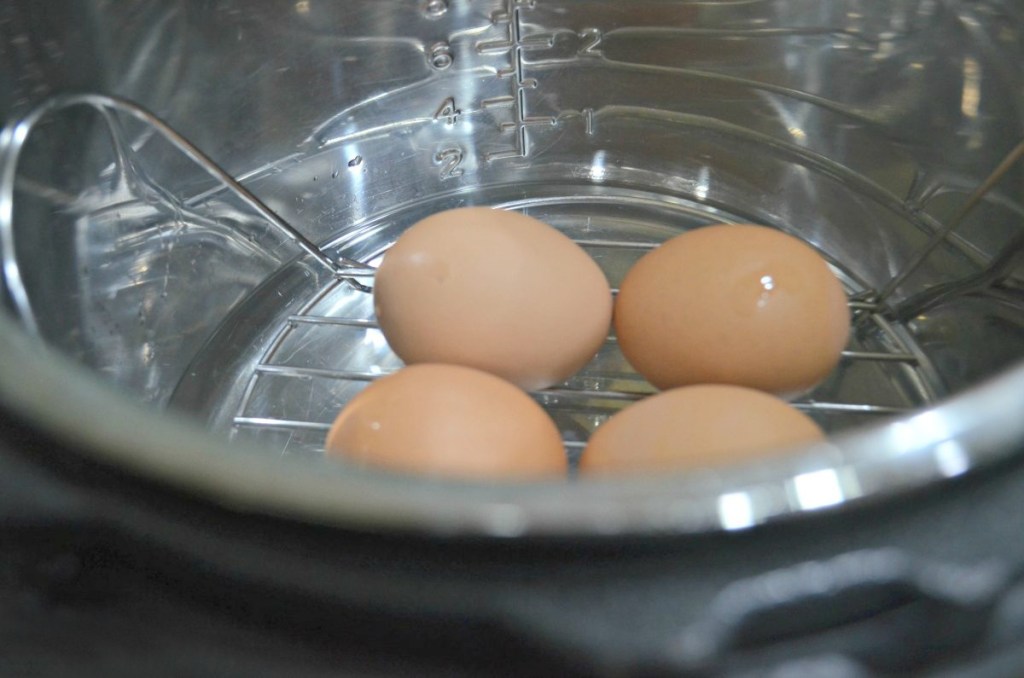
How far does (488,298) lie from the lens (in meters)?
0.64

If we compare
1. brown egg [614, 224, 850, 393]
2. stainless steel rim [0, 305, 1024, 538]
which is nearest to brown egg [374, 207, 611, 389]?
brown egg [614, 224, 850, 393]

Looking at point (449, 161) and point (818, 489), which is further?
point (449, 161)

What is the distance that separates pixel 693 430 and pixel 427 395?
150 mm

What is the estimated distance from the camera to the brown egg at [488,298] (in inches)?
25.1

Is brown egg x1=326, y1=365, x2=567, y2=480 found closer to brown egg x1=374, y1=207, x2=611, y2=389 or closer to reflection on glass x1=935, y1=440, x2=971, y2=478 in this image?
brown egg x1=374, y1=207, x2=611, y2=389

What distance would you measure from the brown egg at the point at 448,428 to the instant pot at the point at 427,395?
105mm

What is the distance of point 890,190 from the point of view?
870mm

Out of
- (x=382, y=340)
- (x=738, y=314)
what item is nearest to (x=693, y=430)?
(x=738, y=314)

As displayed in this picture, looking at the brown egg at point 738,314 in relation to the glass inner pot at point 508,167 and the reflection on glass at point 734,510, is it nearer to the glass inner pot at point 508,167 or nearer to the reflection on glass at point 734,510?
the glass inner pot at point 508,167

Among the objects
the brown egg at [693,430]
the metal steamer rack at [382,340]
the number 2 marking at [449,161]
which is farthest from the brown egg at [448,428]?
the number 2 marking at [449,161]

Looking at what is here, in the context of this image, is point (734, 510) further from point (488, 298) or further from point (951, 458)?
point (488, 298)

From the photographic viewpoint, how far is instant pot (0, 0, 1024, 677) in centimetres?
38

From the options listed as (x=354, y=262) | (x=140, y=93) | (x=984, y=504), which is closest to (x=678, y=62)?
(x=354, y=262)

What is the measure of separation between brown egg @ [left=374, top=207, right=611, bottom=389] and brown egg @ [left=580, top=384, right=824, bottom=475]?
99mm
